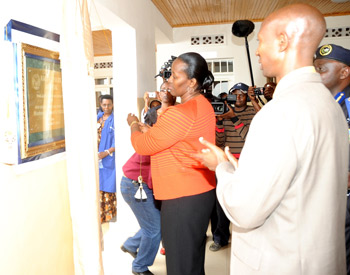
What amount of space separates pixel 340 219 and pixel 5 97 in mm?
1315

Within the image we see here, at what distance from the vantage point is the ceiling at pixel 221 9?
428cm

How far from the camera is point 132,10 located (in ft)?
10.3

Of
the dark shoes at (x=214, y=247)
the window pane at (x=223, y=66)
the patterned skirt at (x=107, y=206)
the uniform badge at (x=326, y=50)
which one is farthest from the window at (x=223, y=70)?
the uniform badge at (x=326, y=50)

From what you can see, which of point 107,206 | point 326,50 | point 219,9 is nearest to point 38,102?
point 326,50

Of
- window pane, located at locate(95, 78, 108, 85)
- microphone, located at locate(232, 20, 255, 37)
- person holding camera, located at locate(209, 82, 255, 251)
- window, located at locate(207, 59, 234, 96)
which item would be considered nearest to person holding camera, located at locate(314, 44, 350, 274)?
person holding camera, located at locate(209, 82, 255, 251)

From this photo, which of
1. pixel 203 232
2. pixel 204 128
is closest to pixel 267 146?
pixel 204 128

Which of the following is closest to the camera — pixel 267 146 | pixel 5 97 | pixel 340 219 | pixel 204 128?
pixel 267 146

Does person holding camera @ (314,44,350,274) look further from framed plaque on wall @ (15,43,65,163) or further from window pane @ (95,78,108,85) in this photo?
window pane @ (95,78,108,85)

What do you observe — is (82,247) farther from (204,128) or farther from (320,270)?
(320,270)

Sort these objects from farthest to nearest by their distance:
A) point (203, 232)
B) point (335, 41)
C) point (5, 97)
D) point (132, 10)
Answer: point (335, 41), point (132, 10), point (203, 232), point (5, 97)

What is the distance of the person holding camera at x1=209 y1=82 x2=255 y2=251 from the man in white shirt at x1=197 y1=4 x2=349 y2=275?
1939 mm

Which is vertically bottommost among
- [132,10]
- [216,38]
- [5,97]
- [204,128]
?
[204,128]

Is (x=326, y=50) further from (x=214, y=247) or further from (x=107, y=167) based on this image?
(x=107, y=167)

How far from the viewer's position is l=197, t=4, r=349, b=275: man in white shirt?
2.56 feet
